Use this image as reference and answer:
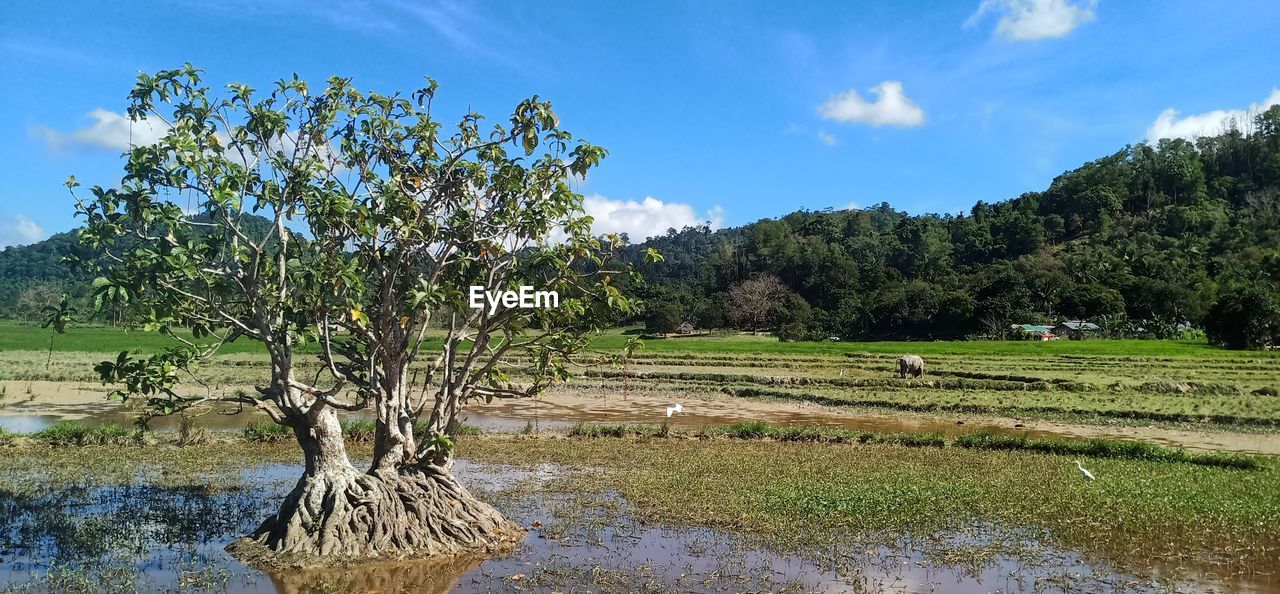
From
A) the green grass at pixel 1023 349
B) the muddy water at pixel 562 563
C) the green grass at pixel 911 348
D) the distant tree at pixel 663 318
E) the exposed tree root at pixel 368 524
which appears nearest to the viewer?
the muddy water at pixel 562 563

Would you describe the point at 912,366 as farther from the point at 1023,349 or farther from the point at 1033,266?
the point at 1033,266

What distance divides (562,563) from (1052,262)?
81.8 meters

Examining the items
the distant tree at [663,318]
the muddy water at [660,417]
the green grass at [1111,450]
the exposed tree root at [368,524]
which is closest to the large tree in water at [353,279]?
the exposed tree root at [368,524]

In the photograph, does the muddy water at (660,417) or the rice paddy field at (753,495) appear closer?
the rice paddy field at (753,495)

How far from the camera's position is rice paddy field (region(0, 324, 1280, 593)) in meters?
9.36

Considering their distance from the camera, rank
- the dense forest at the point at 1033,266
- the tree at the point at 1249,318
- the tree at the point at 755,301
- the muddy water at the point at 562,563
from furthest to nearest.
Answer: the tree at the point at 755,301 < the dense forest at the point at 1033,266 < the tree at the point at 1249,318 < the muddy water at the point at 562,563

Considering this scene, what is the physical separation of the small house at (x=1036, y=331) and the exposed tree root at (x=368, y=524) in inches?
2365

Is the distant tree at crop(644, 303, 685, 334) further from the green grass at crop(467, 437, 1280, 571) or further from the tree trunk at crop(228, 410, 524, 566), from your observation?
the tree trunk at crop(228, 410, 524, 566)

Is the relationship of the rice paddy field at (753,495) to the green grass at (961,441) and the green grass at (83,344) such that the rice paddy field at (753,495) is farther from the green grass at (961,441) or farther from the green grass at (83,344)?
the green grass at (83,344)

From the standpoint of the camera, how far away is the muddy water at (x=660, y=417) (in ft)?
70.9

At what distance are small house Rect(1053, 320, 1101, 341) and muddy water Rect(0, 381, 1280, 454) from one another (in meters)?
43.2

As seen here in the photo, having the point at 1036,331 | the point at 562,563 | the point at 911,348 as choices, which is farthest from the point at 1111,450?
the point at 1036,331

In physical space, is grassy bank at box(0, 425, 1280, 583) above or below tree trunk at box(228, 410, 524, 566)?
below

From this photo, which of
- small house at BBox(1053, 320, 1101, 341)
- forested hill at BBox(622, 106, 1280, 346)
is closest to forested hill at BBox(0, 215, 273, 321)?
forested hill at BBox(622, 106, 1280, 346)
